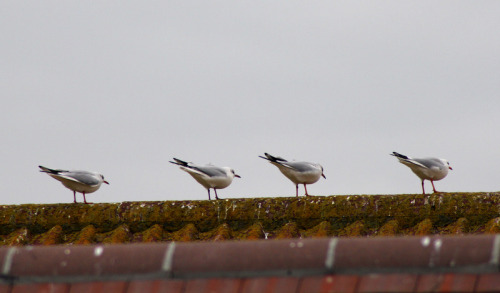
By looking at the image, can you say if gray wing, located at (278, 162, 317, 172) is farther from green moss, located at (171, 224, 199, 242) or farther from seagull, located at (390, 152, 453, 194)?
green moss, located at (171, 224, 199, 242)

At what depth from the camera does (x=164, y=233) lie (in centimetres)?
777

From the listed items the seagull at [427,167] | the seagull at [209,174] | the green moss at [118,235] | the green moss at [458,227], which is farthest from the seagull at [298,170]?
the green moss at [458,227]

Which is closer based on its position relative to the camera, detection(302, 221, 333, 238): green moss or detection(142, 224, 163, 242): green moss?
detection(302, 221, 333, 238): green moss

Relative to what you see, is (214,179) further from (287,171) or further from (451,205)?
(451,205)

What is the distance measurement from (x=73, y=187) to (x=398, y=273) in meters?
7.54

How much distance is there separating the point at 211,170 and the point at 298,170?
1.19 metres

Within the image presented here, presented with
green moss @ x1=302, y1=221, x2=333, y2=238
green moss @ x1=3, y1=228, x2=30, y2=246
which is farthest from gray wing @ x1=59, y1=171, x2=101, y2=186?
green moss @ x1=302, y1=221, x2=333, y2=238

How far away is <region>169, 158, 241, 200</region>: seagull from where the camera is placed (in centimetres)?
1043

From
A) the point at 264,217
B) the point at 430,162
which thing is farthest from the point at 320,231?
the point at 430,162

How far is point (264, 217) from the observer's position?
7727 mm

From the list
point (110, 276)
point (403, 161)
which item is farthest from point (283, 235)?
point (110, 276)

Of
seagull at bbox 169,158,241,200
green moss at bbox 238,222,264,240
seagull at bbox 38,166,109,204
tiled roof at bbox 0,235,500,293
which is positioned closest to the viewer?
tiled roof at bbox 0,235,500,293

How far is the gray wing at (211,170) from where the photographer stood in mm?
10445

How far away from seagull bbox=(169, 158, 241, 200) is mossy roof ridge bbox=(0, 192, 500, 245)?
7.76ft
